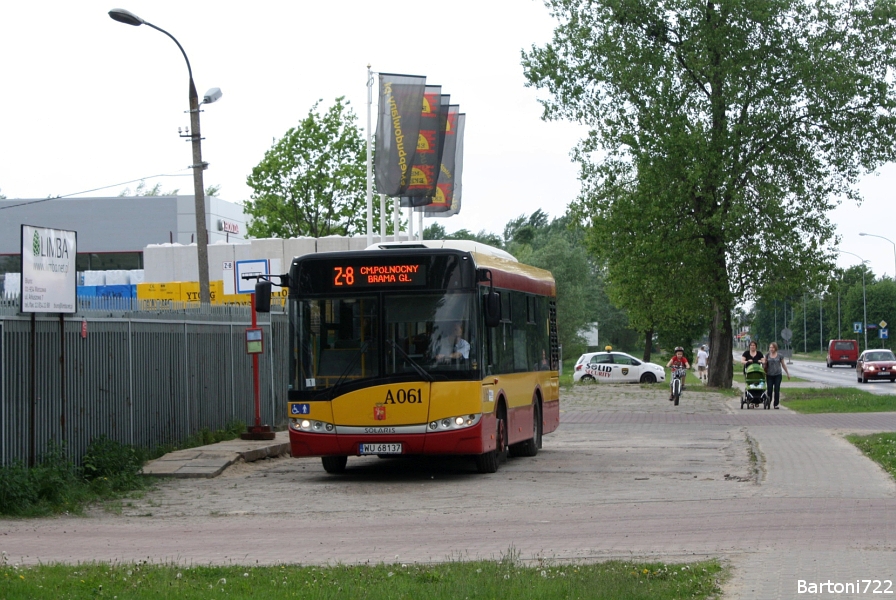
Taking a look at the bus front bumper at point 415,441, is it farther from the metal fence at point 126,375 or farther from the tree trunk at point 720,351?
the tree trunk at point 720,351

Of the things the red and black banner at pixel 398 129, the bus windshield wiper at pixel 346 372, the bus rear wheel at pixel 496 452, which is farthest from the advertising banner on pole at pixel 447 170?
the bus windshield wiper at pixel 346 372

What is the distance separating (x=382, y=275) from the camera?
50.4 feet

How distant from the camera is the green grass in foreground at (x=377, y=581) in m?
7.27

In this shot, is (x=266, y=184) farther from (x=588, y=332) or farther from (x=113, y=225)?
(x=588, y=332)

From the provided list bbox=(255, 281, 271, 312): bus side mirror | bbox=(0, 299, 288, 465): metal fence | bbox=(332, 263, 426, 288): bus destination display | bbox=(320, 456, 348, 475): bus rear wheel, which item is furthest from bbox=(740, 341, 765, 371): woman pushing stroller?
bbox=(255, 281, 271, 312): bus side mirror

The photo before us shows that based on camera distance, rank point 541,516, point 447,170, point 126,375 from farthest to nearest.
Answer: point 447,170 → point 126,375 → point 541,516

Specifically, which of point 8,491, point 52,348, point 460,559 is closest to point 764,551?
point 460,559

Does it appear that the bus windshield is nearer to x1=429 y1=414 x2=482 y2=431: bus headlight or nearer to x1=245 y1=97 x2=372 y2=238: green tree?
x1=429 y1=414 x2=482 y2=431: bus headlight

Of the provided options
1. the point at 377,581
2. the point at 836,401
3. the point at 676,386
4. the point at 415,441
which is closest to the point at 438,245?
the point at 415,441

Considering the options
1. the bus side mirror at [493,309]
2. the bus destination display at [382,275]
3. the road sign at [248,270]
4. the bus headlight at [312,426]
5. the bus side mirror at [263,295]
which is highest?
the road sign at [248,270]

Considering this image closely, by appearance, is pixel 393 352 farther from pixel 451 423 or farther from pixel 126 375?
pixel 126 375

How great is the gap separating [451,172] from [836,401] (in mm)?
13112

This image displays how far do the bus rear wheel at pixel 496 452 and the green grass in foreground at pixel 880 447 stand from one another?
504cm

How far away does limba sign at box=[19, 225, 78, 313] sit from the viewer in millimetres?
13836
